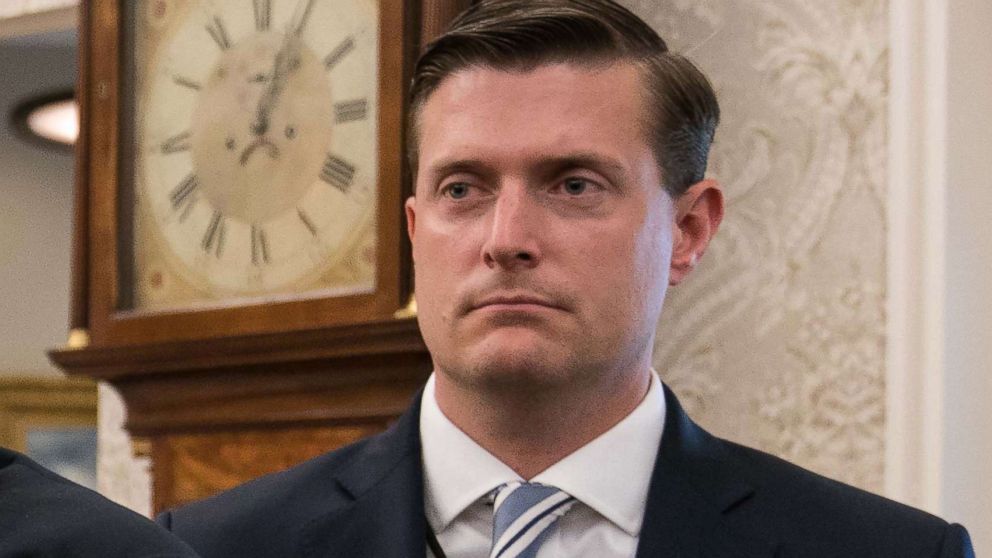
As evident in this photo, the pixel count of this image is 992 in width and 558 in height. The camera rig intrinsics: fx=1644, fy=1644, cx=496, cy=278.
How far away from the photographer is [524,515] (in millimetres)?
1442

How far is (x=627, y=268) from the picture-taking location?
1.47 metres

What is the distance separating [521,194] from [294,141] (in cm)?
66

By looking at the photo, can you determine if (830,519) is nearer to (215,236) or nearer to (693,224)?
(693,224)

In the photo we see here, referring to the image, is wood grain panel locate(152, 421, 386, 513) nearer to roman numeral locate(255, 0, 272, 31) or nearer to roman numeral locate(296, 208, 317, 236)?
roman numeral locate(296, 208, 317, 236)

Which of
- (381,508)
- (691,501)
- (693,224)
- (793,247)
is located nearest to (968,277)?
(793,247)

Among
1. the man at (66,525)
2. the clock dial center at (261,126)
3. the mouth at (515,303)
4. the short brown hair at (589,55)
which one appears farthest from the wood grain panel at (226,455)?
the man at (66,525)

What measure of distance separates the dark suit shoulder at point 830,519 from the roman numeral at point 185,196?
91 centimetres

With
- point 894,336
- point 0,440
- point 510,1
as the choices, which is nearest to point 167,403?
point 510,1

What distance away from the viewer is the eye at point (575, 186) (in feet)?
4.81

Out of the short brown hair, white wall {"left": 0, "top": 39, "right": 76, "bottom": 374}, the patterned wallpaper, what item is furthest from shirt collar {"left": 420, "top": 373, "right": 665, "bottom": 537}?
white wall {"left": 0, "top": 39, "right": 76, "bottom": 374}

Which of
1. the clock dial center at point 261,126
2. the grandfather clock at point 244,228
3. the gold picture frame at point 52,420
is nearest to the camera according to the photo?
the grandfather clock at point 244,228

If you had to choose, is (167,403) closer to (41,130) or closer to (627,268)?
(627,268)

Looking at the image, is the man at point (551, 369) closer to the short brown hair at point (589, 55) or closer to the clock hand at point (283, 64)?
the short brown hair at point (589, 55)

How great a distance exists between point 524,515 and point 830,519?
0.29 m
